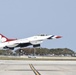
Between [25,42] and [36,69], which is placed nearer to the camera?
[36,69]

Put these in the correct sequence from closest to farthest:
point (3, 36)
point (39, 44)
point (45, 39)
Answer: point (39, 44)
point (45, 39)
point (3, 36)

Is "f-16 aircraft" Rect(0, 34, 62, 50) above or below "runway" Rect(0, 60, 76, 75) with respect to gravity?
above

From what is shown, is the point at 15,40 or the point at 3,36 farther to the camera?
the point at 3,36

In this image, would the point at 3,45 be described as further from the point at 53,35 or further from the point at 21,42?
the point at 53,35

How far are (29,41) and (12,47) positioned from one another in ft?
17.1

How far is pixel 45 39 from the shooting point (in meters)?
115

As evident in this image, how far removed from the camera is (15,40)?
120500 mm

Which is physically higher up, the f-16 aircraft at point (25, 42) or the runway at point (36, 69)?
the f-16 aircraft at point (25, 42)

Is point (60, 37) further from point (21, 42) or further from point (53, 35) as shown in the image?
point (21, 42)

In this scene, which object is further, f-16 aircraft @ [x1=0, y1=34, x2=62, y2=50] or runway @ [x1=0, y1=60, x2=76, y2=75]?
f-16 aircraft @ [x1=0, y1=34, x2=62, y2=50]

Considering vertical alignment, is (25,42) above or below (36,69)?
above

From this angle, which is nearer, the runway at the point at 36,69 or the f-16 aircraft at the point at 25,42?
the runway at the point at 36,69

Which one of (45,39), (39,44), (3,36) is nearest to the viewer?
(39,44)

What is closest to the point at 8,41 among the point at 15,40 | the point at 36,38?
the point at 15,40
